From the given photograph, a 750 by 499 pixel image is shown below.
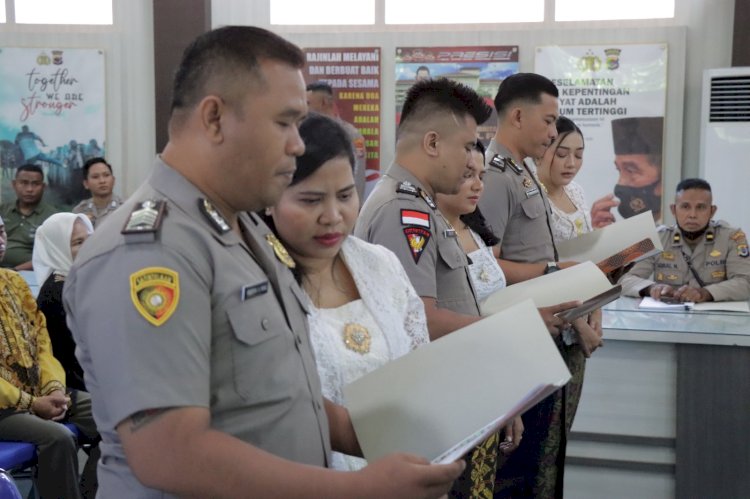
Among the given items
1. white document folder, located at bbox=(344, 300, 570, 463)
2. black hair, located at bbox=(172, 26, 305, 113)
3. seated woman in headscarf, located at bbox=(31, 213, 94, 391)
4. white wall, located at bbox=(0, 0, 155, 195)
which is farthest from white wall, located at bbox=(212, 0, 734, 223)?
black hair, located at bbox=(172, 26, 305, 113)

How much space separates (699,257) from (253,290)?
146 inches

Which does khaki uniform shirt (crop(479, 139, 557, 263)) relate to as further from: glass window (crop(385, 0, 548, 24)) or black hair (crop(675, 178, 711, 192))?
glass window (crop(385, 0, 548, 24))

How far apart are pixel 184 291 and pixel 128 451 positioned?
0.18m

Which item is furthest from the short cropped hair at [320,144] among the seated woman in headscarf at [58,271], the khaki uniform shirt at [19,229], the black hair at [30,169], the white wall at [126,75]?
the white wall at [126,75]

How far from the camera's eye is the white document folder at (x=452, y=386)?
118cm

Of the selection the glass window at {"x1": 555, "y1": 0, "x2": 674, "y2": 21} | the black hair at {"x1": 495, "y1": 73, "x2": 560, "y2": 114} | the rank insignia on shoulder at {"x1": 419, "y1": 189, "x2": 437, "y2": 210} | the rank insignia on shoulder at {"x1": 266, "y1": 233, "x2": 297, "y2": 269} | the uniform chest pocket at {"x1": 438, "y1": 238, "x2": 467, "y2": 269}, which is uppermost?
the glass window at {"x1": 555, "y1": 0, "x2": 674, "y2": 21}

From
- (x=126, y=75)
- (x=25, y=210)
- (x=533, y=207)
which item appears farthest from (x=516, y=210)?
(x=126, y=75)

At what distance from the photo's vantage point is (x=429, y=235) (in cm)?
194

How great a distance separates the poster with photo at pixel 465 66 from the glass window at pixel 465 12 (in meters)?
0.26

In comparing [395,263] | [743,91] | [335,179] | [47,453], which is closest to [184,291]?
[335,179]

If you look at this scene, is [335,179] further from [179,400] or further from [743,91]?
[743,91]

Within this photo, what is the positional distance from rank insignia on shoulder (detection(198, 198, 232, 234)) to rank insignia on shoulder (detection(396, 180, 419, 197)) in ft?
3.15

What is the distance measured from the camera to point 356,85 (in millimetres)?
6758

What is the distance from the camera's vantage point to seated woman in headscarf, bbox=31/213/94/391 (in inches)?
128
